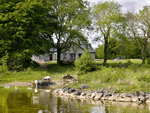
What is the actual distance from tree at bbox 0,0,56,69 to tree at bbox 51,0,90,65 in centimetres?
485

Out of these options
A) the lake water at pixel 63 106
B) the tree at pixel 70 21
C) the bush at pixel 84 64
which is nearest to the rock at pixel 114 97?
the lake water at pixel 63 106

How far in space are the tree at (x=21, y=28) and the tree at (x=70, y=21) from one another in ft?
15.9

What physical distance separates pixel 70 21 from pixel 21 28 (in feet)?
36.3

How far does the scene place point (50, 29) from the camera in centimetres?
3250

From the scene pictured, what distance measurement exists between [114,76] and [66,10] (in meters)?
20.4

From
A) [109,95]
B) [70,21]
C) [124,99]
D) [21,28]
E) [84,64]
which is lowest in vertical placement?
[124,99]

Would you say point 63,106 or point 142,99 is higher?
point 142,99

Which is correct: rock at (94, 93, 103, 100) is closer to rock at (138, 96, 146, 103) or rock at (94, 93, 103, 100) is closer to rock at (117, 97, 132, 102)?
rock at (117, 97, 132, 102)

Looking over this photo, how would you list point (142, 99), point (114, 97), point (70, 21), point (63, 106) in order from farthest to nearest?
point (70, 21) → point (114, 97) → point (142, 99) → point (63, 106)

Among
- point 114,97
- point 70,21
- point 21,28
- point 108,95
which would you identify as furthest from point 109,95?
point 70,21

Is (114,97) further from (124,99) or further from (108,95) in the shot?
(124,99)

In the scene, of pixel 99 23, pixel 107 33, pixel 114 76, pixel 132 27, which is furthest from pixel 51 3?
pixel 114 76

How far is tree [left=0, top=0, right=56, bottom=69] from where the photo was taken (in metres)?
26.5

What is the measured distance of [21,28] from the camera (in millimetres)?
26734
